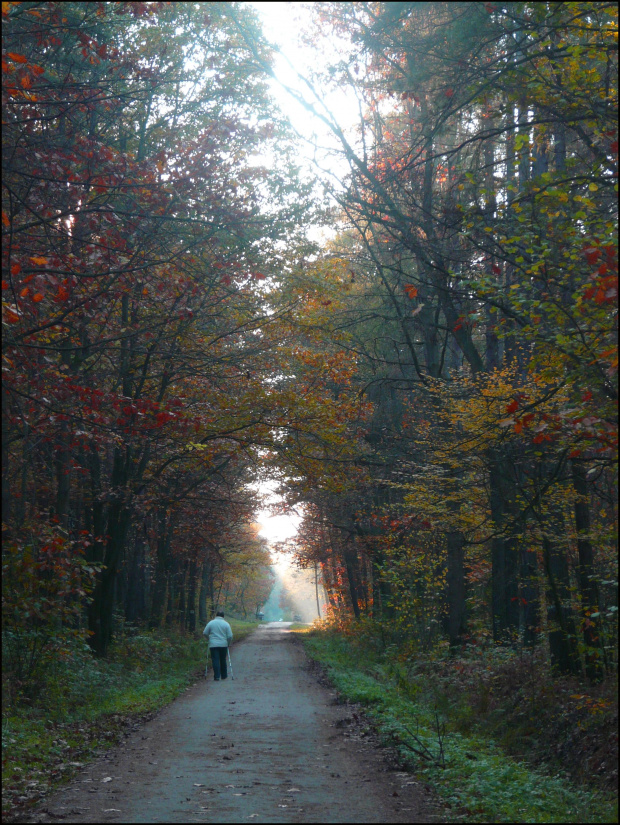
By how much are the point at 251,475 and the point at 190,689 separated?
26.6ft

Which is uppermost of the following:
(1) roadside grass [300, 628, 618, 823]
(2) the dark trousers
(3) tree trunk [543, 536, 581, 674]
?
(3) tree trunk [543, 536, 581, 674]

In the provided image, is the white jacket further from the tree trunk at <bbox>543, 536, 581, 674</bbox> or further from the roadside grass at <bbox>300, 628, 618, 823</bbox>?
the tree trunk at <bbox>543, 536, 581, 674</bbox>

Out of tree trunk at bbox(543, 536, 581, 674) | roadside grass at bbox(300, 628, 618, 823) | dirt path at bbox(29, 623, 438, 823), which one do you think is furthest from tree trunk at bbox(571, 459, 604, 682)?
dirt path at bbox(29, 623, 438, 823)

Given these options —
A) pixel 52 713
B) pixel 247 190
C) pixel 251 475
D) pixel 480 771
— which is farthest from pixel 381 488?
pixel 480 771

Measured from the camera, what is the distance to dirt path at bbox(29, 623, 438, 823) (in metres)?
6.26

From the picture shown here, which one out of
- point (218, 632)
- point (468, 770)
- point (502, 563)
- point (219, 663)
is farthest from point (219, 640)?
point (468, 770)

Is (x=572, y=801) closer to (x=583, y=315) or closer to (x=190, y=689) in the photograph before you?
(x=583, y=315)

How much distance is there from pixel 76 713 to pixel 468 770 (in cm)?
666

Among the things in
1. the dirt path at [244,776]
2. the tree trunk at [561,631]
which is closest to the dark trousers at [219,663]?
the dirt path at [244,776]

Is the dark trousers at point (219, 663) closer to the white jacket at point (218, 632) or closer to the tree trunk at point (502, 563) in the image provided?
the white jacket at point (218, 632)

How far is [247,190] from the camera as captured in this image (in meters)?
14.3

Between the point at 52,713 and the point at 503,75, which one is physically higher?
the point at 503,75

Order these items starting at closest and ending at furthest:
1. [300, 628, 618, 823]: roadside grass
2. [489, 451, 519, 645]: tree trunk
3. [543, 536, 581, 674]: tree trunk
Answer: [300, 628, 618, 823]: roadside grass < [543, 536, 581, 674]: tree trunk < [489, 451, 519, 645]: tree trunk

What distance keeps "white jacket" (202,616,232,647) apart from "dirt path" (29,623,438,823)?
15.9ft
